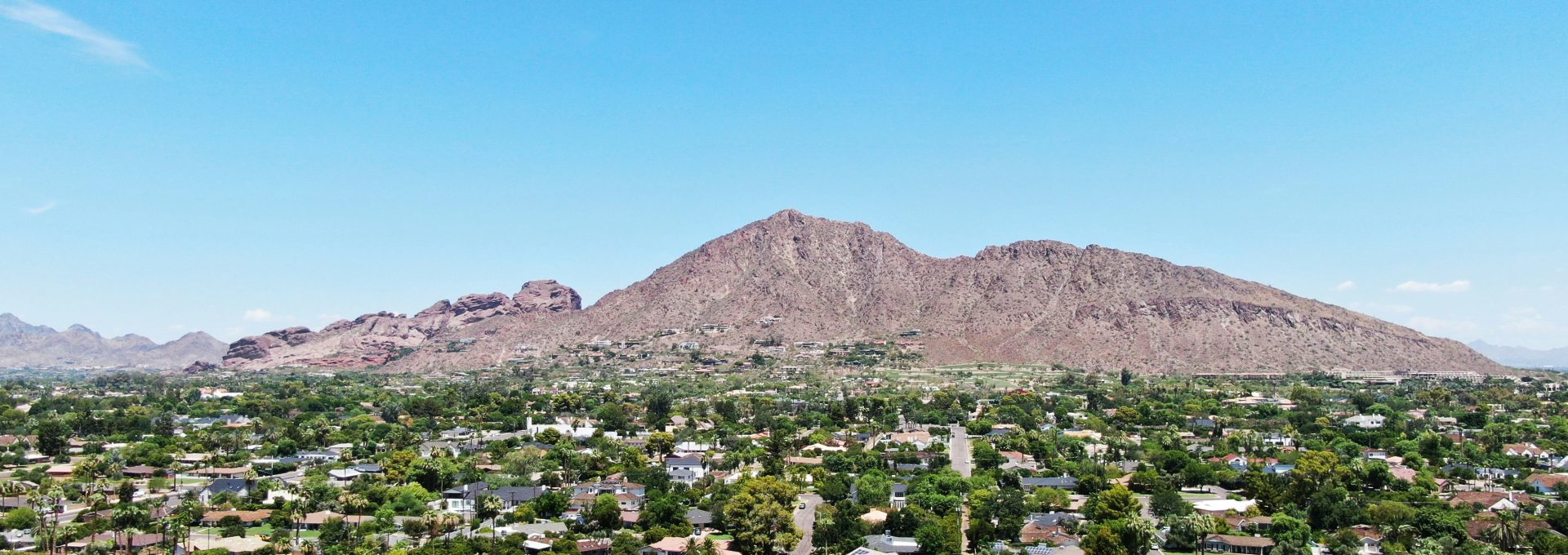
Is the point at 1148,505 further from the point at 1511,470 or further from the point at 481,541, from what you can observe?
the point at 481,541

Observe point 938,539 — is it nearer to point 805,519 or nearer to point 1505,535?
point 805,519

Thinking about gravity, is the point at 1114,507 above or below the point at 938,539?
above

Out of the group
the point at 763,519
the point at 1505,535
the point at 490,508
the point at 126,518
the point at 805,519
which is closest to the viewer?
the point at 1505,535

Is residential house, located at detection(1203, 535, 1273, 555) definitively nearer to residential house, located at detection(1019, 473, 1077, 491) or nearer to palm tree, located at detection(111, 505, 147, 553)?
residential house, located at detection(1019, 473, 1077, 491)

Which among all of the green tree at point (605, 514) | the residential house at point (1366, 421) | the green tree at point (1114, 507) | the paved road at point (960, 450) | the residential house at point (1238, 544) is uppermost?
the residential house at point (1366, 421)

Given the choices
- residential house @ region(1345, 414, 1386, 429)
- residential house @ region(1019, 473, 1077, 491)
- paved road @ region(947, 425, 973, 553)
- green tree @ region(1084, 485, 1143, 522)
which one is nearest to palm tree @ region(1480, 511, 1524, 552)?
green tree @ region(1084, 485, 1143, 522)

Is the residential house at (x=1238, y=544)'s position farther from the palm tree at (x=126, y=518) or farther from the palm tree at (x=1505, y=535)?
the palm tree at (x=126, y=518)

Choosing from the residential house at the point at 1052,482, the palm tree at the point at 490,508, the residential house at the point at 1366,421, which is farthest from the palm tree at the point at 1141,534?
the residential house at the point at 1366,421

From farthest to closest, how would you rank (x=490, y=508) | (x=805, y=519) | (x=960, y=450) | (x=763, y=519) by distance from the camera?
(x=960, y=450), (x=805, y=519), (x=490, y=508), (x=763, y=519)

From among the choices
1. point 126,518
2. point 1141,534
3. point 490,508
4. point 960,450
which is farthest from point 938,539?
point 960,450
